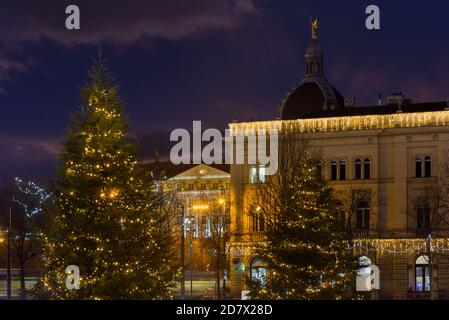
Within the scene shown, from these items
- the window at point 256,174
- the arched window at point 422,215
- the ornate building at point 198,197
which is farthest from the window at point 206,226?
the arched window at point 422,215

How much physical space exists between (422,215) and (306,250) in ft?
107

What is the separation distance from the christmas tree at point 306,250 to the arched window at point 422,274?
1186 inches

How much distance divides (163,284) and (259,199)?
37.2m

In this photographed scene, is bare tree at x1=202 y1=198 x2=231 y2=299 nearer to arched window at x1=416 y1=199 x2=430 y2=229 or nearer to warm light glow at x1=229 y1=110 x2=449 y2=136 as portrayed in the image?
warm light glow at x1=229 y1=110 x2=449 y2=136

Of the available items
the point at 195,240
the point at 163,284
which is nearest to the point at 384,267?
the point at 163,284

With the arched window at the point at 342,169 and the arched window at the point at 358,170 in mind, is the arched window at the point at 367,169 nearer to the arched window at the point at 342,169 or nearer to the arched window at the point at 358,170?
the arched window at the point at 358,170

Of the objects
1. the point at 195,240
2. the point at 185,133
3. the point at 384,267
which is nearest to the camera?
the point at 384,267

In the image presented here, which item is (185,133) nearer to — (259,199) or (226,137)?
(226,137)

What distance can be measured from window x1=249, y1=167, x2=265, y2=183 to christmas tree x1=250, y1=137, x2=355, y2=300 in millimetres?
32426

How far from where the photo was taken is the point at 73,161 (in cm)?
3731

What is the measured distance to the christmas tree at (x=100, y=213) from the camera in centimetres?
3662

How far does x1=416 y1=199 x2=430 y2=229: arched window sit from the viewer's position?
74.3 metres

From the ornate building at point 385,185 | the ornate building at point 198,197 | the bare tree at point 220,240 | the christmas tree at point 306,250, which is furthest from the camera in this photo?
the ornate building at point 198,197

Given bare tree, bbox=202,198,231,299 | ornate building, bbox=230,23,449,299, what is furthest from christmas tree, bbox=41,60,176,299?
ornate building, bbox=230,23,449,299
